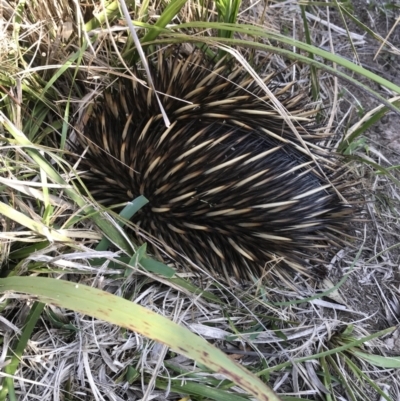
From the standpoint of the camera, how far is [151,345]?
3.72ft

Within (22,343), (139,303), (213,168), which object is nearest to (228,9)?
(213,168)

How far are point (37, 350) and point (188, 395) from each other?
332 millimetres

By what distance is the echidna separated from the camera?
109 cm

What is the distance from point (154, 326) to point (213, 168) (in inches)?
18.1

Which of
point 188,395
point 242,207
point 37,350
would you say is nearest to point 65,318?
point 37,350

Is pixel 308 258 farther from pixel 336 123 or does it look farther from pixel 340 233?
pixel 336 123

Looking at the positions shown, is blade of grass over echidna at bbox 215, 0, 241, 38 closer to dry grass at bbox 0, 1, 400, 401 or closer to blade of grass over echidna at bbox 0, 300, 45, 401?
dry grass at bbox 0, 1, 400, 401

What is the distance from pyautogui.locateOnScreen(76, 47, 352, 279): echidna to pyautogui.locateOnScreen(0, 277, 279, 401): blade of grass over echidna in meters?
0.39

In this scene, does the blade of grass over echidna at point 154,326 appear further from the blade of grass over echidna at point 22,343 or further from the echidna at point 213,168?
the echidna at point 213,168

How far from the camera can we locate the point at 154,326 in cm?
70

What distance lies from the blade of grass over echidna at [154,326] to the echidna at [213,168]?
15.5 inches

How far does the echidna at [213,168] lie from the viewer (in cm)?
109

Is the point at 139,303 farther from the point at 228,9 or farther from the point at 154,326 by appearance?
the point at 228,9

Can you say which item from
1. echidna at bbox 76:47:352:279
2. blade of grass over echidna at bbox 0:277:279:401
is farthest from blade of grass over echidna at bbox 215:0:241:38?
blade of grass over echidna at bbox 0:277:279:401
